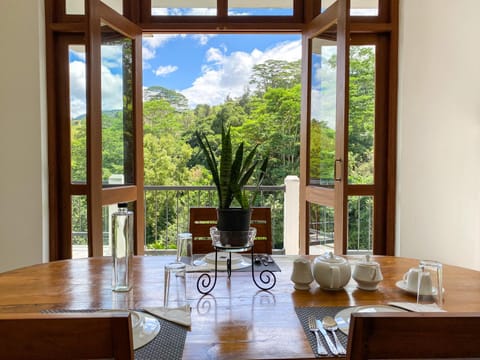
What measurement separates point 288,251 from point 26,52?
3.27 meters

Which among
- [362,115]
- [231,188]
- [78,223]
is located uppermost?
[362,115]

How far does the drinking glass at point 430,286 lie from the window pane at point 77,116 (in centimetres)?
246

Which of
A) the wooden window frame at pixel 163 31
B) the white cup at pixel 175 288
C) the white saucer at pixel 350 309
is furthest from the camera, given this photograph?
the wooden window frame at pixel 163 31

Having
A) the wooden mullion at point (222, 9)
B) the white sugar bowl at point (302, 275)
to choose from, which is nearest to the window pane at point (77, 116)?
the wooden mullion at point (222, 9)

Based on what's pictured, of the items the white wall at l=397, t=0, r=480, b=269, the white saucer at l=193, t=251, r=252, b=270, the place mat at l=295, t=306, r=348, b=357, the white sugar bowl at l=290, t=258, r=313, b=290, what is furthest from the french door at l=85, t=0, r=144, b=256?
the white wall at l=397, t=0, r=480, b=269

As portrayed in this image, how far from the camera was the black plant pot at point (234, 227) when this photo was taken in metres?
1.32

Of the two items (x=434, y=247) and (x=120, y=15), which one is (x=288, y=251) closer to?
(x=434, y=247)

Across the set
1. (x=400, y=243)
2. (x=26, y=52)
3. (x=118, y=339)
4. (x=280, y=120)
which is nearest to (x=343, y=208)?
(x=400, y=243)

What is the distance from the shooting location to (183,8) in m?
2.98

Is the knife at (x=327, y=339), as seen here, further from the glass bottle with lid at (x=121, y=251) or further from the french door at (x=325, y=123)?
the french door at (x=325, y=123)

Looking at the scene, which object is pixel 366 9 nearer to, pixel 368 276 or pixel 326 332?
pixel 368 276

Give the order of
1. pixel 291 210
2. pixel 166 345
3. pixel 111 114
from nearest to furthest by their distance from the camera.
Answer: pixel 166 345, pixel 111 114, pixel 291 210

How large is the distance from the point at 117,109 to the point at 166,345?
2.33m

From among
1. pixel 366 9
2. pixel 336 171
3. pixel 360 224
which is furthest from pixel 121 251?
pixel 366 9
